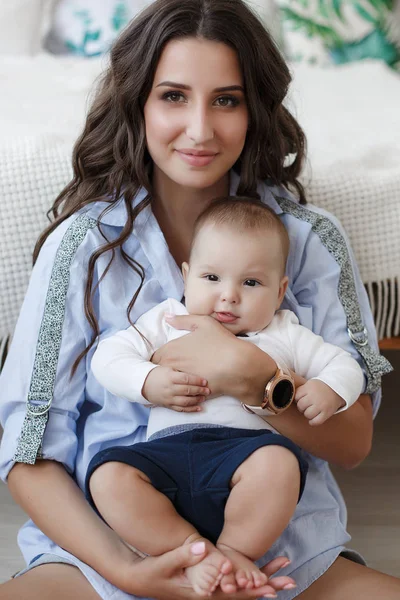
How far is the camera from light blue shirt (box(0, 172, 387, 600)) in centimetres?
131

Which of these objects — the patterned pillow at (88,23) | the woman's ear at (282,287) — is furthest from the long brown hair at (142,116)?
the patterned pillow at (88,23)

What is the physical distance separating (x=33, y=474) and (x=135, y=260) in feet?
1.27

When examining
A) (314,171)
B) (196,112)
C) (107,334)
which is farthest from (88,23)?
(107,334)

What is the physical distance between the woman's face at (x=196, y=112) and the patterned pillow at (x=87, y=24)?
4.86 ft

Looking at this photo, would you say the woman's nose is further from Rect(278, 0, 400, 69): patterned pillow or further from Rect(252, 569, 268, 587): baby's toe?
Rect(278, 0, 400, 69): patterned pillow

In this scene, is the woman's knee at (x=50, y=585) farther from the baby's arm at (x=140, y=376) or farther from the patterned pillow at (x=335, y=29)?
the patterned pillow at (x=335, y=29)

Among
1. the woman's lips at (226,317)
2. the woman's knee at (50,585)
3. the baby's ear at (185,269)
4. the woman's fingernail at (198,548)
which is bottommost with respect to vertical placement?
the woman's knee at (50,585)

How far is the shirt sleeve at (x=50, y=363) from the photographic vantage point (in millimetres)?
1296

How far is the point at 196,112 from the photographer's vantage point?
4.30 feet

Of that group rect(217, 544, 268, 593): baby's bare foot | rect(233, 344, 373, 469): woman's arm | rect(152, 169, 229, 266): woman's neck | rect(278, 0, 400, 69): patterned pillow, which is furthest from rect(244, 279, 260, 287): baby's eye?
→ rect(278, 0, 400, 69): patterned pillow

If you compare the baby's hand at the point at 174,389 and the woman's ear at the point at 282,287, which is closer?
the baby's hand at the point at 174,389

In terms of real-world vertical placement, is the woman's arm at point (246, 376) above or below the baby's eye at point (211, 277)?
below

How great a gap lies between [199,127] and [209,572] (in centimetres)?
66

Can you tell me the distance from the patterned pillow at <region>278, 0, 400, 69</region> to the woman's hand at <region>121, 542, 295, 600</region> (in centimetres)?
216
